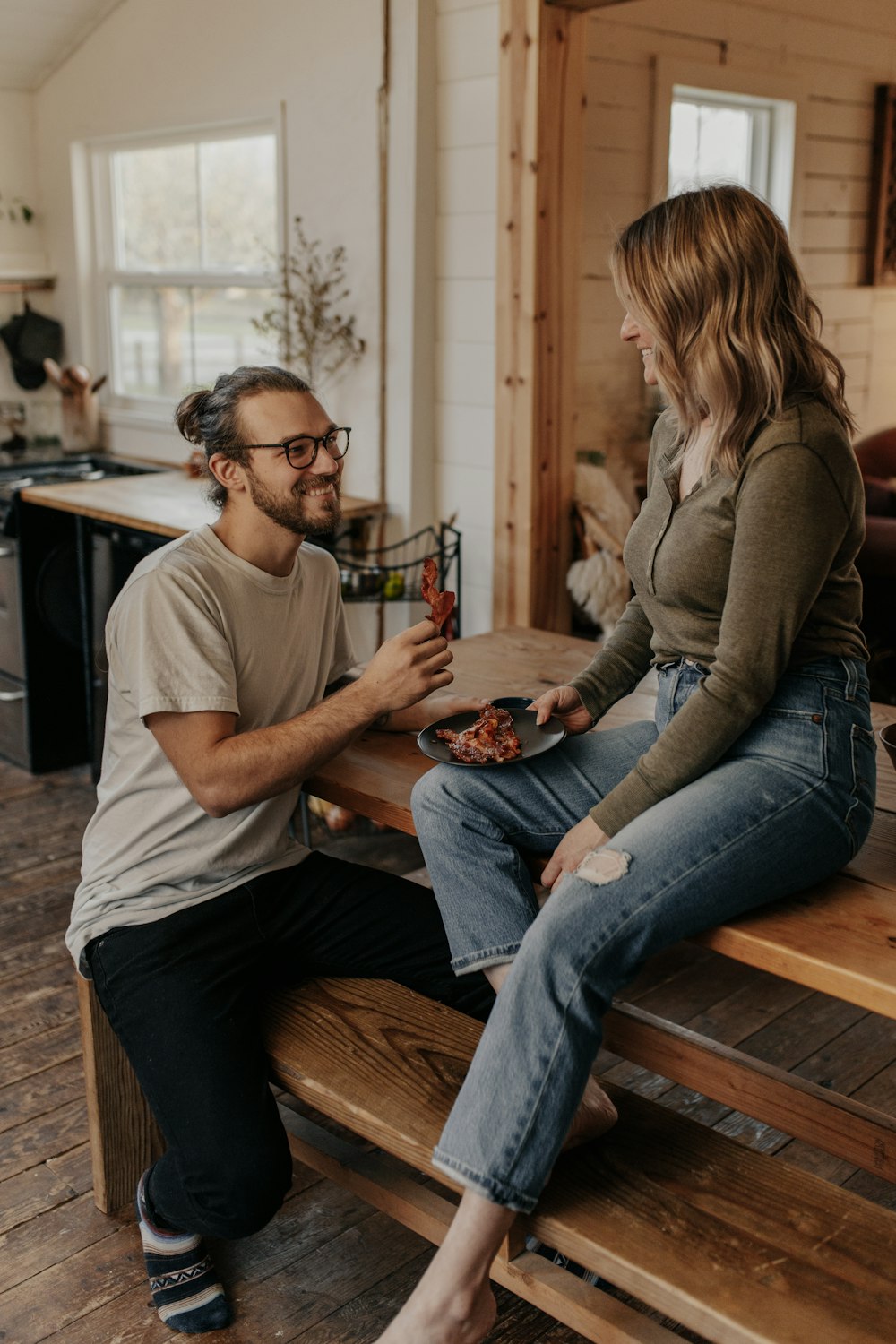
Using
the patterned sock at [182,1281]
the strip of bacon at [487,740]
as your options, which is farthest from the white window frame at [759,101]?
the patterned sock at [182,1281]

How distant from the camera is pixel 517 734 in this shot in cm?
193

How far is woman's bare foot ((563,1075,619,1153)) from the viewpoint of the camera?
168 cm

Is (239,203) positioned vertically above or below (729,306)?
above

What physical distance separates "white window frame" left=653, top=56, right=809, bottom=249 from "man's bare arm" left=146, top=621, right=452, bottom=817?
263 centimetres

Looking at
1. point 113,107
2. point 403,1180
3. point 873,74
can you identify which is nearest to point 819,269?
point 873,74

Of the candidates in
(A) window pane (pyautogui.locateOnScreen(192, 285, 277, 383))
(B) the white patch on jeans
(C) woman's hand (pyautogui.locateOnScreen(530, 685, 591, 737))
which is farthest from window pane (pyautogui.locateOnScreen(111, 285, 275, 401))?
(B) the white patch on jeans

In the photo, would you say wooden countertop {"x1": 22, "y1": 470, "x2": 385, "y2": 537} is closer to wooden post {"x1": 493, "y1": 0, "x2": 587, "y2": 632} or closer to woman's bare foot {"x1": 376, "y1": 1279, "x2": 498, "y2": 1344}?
wooden post {"x1": 493, "y1": 0, "x2": 587, "y2": 632}

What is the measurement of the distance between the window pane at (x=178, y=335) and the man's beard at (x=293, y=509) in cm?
268

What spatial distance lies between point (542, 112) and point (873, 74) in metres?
2.62

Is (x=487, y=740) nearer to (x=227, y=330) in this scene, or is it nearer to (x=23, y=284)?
(x=227, y=330)

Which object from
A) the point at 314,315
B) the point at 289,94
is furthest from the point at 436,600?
the point at 289,94

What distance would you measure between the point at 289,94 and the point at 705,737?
10.5ft

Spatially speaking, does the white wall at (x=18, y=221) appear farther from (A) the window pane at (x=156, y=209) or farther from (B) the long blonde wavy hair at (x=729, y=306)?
(B) the long blonde wavy hair at (x=729, y=306)

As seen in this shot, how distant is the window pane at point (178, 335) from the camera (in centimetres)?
467
